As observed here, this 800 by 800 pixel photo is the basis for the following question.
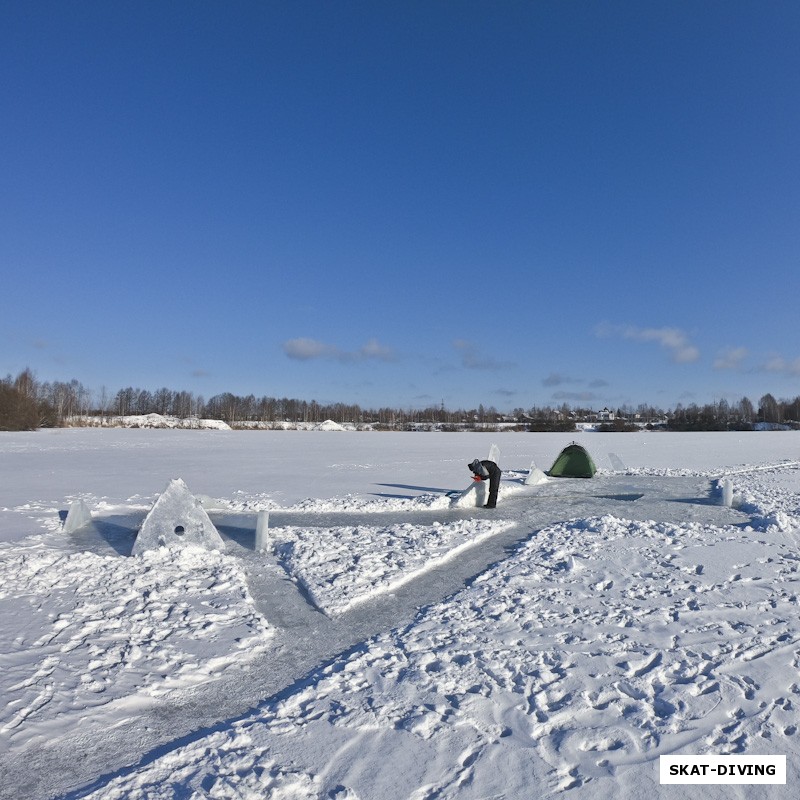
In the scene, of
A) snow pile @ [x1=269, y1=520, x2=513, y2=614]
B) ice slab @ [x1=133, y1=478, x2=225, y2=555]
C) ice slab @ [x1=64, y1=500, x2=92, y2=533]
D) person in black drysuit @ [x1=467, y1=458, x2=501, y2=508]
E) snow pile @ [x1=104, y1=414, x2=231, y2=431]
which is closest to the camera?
snow pile @ [x1=269, y1=520, x2=513, y2=614]

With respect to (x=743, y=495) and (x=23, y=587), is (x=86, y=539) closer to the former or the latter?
(x=23, y=587)

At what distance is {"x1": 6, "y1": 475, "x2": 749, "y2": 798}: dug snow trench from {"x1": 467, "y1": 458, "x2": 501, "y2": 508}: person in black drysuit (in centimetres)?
23

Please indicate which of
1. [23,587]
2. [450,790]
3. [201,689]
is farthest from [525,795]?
[23,587]

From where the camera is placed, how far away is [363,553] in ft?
24.4

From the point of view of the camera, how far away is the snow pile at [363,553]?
20.0 ft

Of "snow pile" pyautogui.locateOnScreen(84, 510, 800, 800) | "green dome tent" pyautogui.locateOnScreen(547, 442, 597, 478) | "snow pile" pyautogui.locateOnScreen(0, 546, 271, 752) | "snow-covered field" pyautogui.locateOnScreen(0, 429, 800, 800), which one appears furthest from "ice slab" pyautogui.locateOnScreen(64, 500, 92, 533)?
"green dome tent" pyautogui.locateOnScreen(547, 442, 597, 478)

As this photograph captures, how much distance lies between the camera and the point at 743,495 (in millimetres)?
12344

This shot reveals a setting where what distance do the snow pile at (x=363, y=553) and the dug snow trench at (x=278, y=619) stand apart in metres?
0.11

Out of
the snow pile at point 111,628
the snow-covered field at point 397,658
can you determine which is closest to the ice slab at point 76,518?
the snow-covered field at point 397,658

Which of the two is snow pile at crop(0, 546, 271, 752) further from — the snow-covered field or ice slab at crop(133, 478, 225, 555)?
ice slab at crop(133, 478, 225, 555)

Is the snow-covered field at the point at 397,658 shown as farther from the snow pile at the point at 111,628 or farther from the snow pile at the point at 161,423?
the snow pile at the point at 161,423

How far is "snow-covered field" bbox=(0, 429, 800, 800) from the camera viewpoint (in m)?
3.07

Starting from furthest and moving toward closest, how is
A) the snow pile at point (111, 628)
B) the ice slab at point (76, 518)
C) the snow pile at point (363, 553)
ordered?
the ice slab at point (76, 518), the snow pile at point (363, 553), the snow pile at point (111, 628)

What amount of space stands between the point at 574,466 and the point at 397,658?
12175mm
